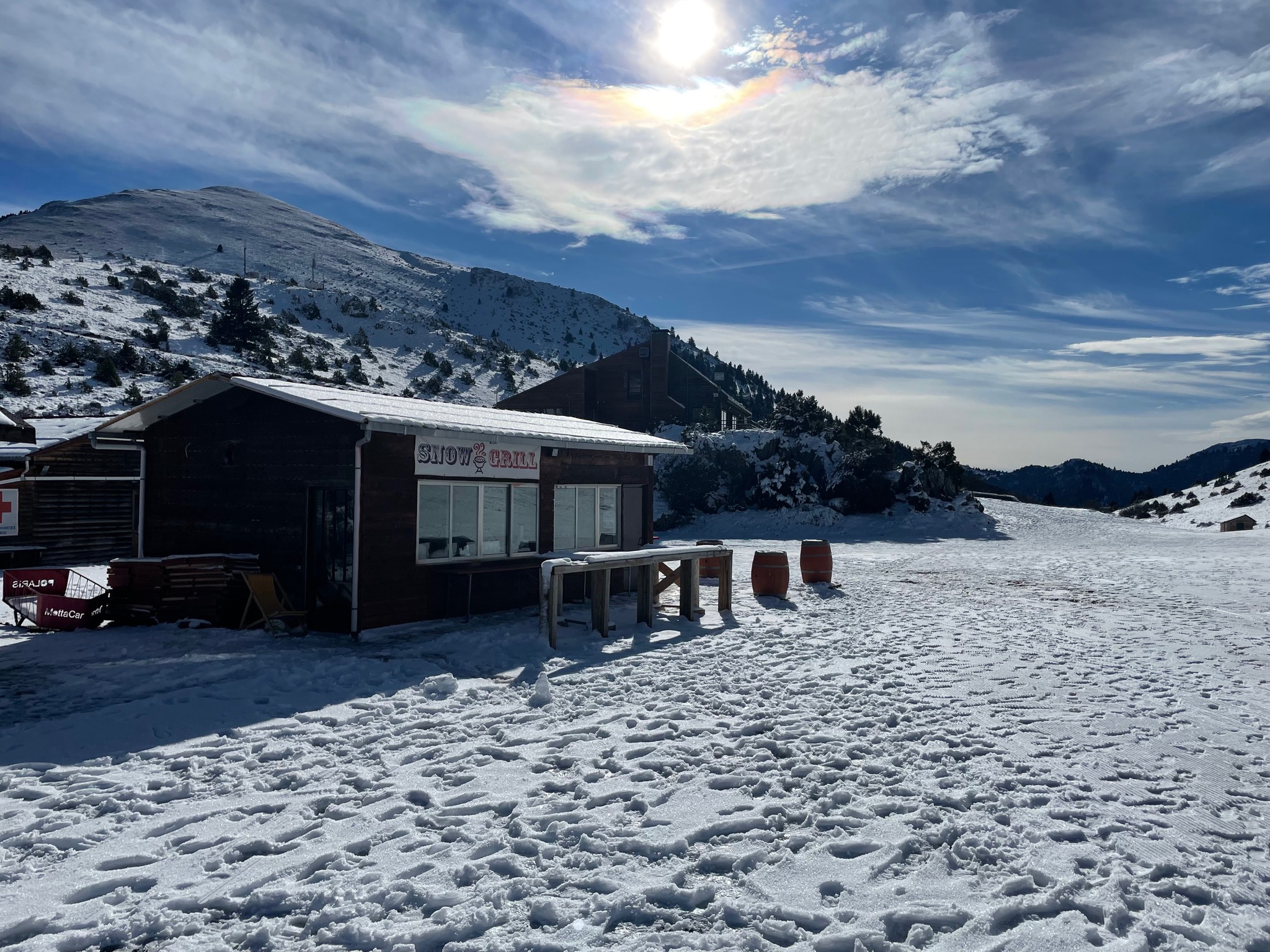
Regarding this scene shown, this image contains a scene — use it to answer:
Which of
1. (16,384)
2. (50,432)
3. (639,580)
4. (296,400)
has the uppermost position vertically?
(16,384)

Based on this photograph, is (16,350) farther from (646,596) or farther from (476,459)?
(646,596)

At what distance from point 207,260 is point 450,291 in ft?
96.5

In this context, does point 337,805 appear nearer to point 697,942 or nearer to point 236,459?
point 697,942

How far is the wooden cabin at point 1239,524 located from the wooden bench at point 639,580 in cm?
3017

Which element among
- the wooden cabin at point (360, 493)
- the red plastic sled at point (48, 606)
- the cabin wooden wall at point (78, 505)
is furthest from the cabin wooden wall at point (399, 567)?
the cabin wooden wall at point (78, 505)

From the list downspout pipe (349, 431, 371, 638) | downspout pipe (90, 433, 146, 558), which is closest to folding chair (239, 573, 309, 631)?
downspout pipe (349, 431, 371, 638)

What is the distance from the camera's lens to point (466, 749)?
6.20 metres

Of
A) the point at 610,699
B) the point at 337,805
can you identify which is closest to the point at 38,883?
the point at 337,805

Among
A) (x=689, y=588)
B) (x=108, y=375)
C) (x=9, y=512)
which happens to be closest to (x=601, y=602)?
(x=689, y=588)

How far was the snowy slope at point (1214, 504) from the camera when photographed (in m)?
36.1

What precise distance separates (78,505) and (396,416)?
13.3 metres

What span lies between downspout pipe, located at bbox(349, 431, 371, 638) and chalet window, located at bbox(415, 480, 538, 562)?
1.00 meters

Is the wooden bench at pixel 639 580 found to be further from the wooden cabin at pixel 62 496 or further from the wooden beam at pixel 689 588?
the wooden cabin at pixel 62 496

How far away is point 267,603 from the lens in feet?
34.9
